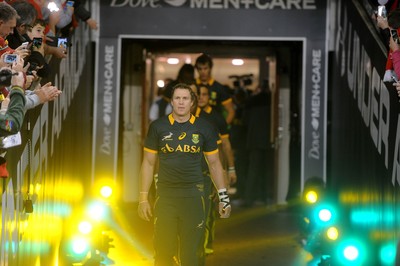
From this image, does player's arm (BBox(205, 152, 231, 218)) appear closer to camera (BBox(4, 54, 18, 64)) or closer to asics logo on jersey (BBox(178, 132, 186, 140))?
asics logo on jersey (BBox(178, 132, 186, 140))

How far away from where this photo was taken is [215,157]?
8039 mm

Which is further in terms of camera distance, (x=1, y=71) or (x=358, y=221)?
(x=358, y=221)

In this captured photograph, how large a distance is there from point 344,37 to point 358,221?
2724mm

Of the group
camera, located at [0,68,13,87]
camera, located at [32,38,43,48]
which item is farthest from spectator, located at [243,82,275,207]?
camera, located at [0,68,13,87]

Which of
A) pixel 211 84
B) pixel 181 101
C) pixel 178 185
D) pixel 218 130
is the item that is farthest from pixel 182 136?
pixel 211 84

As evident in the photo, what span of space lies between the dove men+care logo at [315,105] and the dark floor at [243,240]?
1088 millimetres

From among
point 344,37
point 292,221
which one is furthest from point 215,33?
point 292,221

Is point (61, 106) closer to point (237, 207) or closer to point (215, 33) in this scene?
point (215, 33)

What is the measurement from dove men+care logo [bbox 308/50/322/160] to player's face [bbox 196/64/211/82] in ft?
7.20

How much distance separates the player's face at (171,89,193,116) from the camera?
25.5ft

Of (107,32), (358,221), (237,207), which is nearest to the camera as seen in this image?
(358,221)

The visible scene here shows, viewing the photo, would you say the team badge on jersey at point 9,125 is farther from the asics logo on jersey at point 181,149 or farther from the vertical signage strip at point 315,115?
the vertical signage strip at point 315,115

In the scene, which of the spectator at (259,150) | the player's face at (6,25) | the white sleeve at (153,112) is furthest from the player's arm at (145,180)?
the spectator at (259,150)

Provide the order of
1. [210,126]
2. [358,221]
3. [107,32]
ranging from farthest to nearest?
[107,32], [358,221], [210,126]
